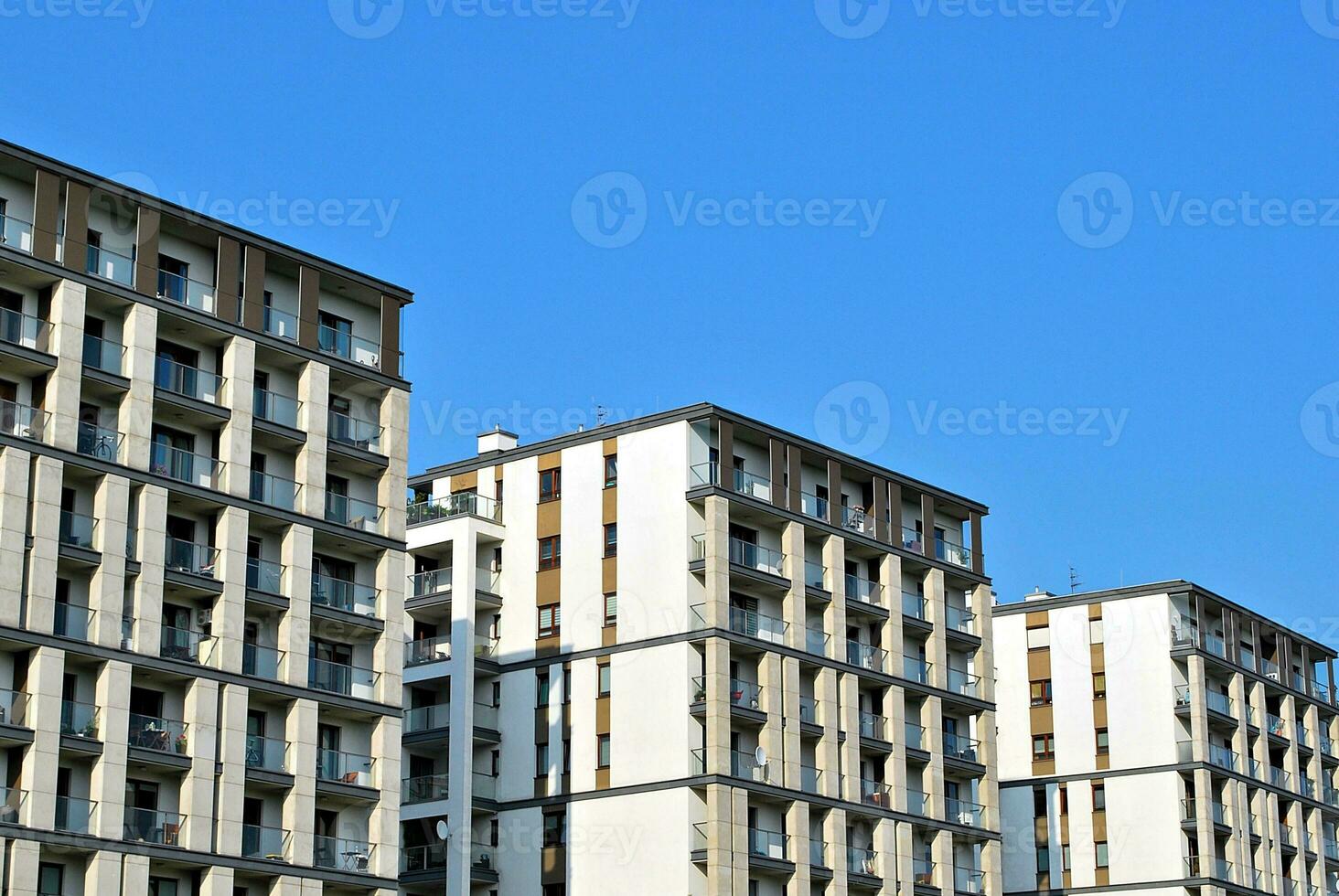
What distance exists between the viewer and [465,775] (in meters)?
87.7

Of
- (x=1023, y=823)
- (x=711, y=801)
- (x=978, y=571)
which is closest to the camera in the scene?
(x=711, y=801)

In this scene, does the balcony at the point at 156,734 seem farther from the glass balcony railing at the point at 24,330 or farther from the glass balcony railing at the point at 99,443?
the glass balcony railing at the point at 24,330

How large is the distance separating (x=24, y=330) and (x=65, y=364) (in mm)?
1656

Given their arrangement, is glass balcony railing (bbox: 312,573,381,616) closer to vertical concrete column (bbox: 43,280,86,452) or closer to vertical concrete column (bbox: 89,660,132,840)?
vertical concrete column (bbox: 89,660,132,840)

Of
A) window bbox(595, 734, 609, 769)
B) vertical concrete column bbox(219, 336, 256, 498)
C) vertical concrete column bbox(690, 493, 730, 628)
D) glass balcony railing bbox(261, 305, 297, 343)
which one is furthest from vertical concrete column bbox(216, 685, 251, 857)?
vertical concrete column bbox(690, 493, 730, 628)

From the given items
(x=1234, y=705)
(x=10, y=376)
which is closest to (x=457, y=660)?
(x=10, y=376)

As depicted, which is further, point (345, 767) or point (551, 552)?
point (551, 552)

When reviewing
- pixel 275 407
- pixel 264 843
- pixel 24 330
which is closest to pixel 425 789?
pixel 264 843

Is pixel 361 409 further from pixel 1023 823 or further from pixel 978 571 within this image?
pixel 1023 823

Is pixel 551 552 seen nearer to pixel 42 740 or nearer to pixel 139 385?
pixel 139 385

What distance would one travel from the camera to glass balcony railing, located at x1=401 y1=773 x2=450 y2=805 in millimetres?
89125

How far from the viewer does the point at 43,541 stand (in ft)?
212

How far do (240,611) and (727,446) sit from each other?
26.0 m

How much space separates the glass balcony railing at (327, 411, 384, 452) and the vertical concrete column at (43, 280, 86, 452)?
11.1 m
